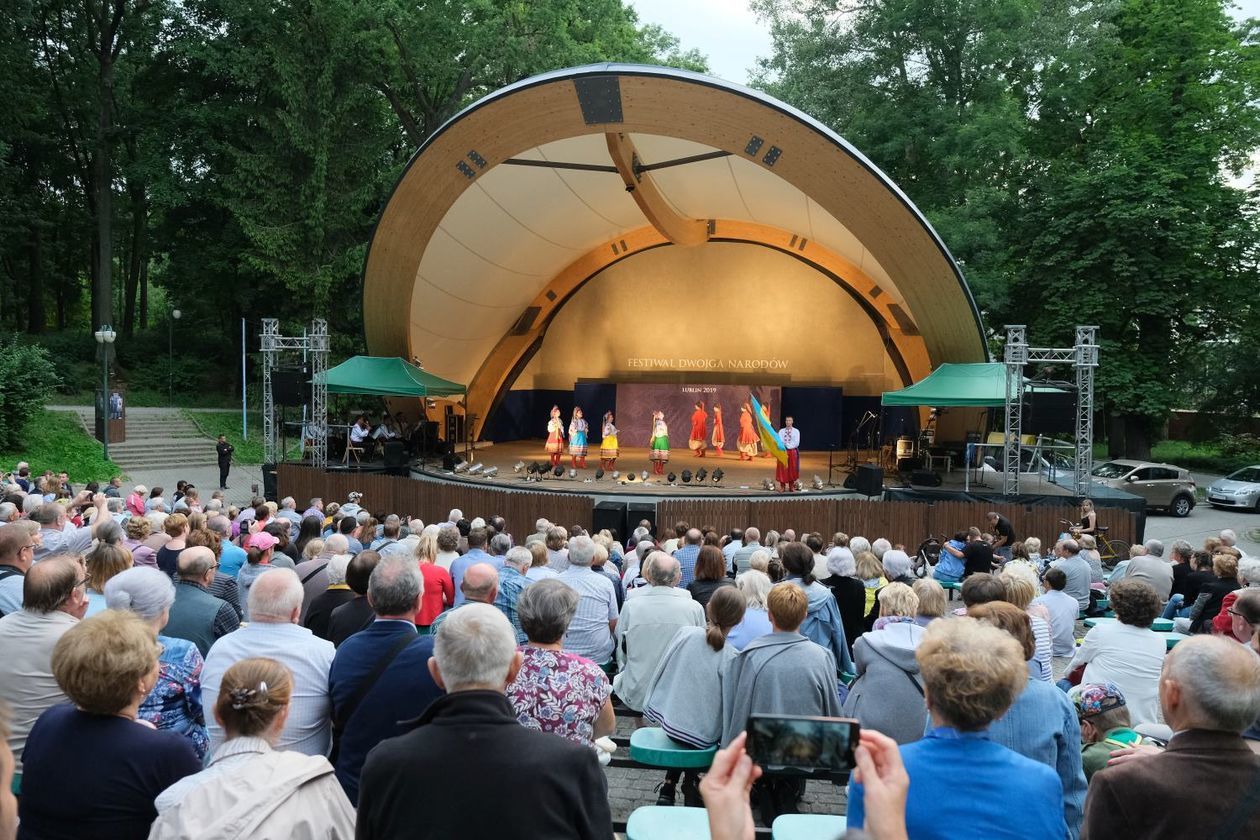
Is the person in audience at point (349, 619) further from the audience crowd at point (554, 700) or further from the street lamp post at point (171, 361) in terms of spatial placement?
the street lamp post at point (171, 361)

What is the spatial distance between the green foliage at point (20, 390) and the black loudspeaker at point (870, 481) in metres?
16.7

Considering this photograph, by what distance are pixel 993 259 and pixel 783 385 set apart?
6.92 metres

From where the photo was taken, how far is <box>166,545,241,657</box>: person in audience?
404cm

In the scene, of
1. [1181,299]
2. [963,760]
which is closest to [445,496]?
[963,760]

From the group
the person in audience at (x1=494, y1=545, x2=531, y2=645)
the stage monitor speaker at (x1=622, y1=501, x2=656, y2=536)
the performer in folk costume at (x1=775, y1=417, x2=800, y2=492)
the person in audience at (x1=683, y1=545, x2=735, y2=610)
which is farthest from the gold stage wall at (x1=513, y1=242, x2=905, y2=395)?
the person in audience at (x1=683, y1=545, x2=735, y2=610)

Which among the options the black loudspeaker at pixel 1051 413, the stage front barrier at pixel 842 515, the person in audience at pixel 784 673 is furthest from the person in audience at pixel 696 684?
the black loudspeaker at pixel 1051 413

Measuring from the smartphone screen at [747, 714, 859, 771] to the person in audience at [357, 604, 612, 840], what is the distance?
55cm

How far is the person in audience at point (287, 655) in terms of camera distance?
3068 mm

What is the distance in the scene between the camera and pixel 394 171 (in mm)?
26109

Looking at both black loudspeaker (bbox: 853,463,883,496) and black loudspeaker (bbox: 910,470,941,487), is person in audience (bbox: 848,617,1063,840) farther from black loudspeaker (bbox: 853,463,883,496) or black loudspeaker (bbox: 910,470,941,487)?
black loudspeaker (bbox: 910,470,941,487)

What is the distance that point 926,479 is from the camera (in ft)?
47.9

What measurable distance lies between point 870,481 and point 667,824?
40.6 feet

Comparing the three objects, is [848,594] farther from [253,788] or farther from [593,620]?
[253,788]

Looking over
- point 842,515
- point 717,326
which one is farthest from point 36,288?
point 842,515
